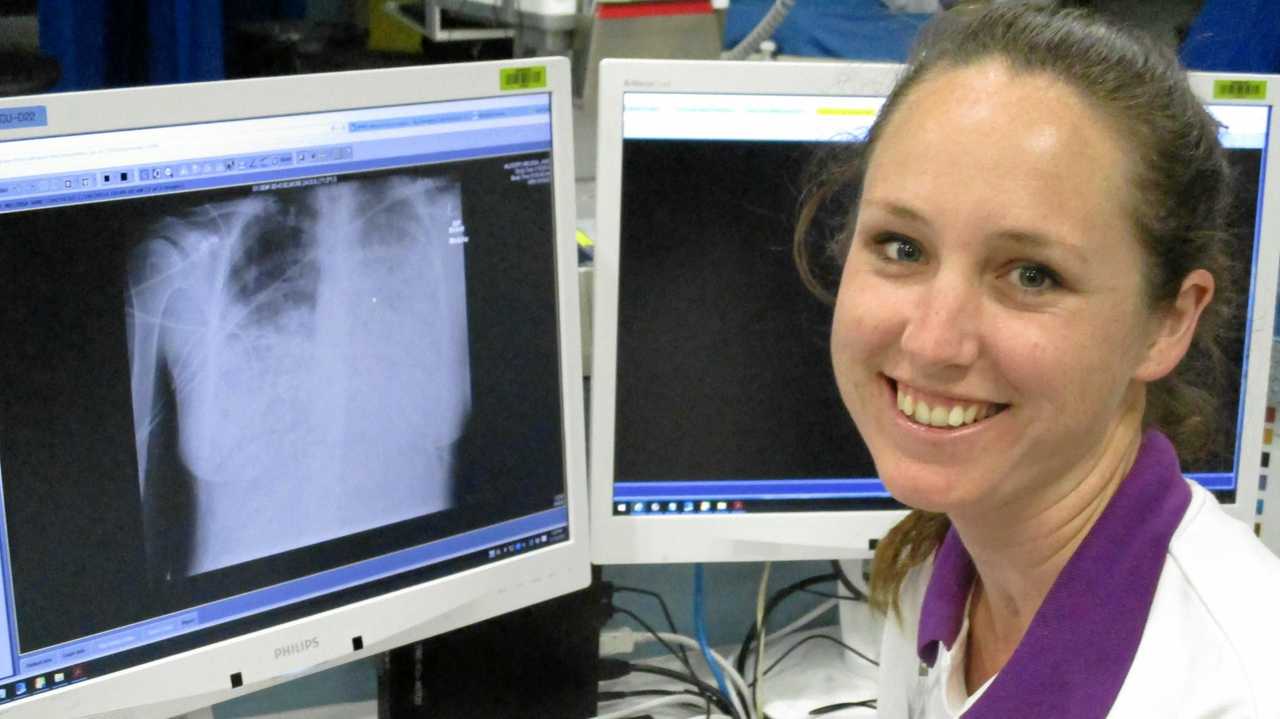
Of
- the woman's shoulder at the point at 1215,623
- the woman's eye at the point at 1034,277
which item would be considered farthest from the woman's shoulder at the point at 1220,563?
the woman's eye at the point at 1034,277

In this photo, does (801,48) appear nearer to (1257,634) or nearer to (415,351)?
(415,351)

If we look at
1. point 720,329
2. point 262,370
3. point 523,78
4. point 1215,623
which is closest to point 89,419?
point 262,370

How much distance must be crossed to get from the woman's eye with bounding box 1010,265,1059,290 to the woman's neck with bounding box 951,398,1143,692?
0.54ft

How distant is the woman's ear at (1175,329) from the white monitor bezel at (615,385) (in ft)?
1.02

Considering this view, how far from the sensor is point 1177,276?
36.4 inches

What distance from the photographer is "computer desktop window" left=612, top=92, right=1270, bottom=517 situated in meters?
1.18

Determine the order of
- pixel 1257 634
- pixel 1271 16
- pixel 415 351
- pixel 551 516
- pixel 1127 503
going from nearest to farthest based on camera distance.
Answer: pixel 1257 634 → pixel 1127 503 → pixel 415 351 → pixel 551 516 → pixel 1271 16

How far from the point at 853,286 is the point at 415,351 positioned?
0.33 metres

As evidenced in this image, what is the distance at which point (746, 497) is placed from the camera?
1251 millimetres

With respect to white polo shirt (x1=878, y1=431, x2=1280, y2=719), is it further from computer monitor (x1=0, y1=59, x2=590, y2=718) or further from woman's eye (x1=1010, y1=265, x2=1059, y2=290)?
computer monitor (x1=0, y1=59, x2=590, y2=718)

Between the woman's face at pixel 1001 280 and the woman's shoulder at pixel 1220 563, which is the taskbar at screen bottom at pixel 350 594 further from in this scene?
the woman's shoulder at pixel 1220 563

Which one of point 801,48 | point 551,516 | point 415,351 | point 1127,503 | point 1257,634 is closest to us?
point 1257,634

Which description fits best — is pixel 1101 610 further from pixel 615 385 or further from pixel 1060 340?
pixel 615 385

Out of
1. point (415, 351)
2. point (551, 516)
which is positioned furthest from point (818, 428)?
point (415, 351)
